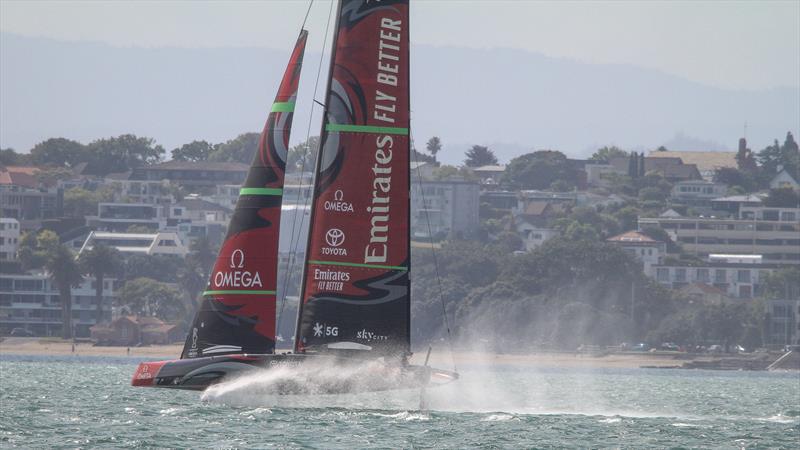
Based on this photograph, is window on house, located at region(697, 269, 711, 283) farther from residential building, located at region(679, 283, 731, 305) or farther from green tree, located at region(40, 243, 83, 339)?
green tree, located at region(40, 243, 83, 339)

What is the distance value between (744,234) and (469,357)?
49591mm

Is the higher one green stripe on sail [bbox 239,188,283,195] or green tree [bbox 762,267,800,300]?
green stripe on sail [bbox 239,188,283,195]

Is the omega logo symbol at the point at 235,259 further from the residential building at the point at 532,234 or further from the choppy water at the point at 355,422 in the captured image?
the residential building at the point at 532,234

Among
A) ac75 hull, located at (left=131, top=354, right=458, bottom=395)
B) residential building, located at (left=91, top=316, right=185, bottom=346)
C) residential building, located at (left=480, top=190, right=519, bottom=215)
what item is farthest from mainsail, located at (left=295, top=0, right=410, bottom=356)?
residential building, located at (left=480, top=190, right=519, bottom=215)

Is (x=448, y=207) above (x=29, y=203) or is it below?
above

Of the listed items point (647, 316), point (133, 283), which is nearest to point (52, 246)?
point (133, 283)

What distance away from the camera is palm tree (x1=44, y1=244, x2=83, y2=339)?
126 metres

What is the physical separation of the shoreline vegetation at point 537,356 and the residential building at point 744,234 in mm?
39875

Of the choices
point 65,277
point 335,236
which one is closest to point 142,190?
point 65,277

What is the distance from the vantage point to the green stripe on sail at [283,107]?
34219 millimetres

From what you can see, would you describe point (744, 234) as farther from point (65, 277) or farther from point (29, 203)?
point (29, 203)

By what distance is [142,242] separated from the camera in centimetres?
15412

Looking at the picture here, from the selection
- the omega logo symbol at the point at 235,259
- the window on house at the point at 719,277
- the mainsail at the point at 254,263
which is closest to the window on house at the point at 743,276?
the window on house at the point at 719,277

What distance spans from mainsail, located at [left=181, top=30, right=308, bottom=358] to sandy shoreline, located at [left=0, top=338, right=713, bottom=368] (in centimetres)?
7373
